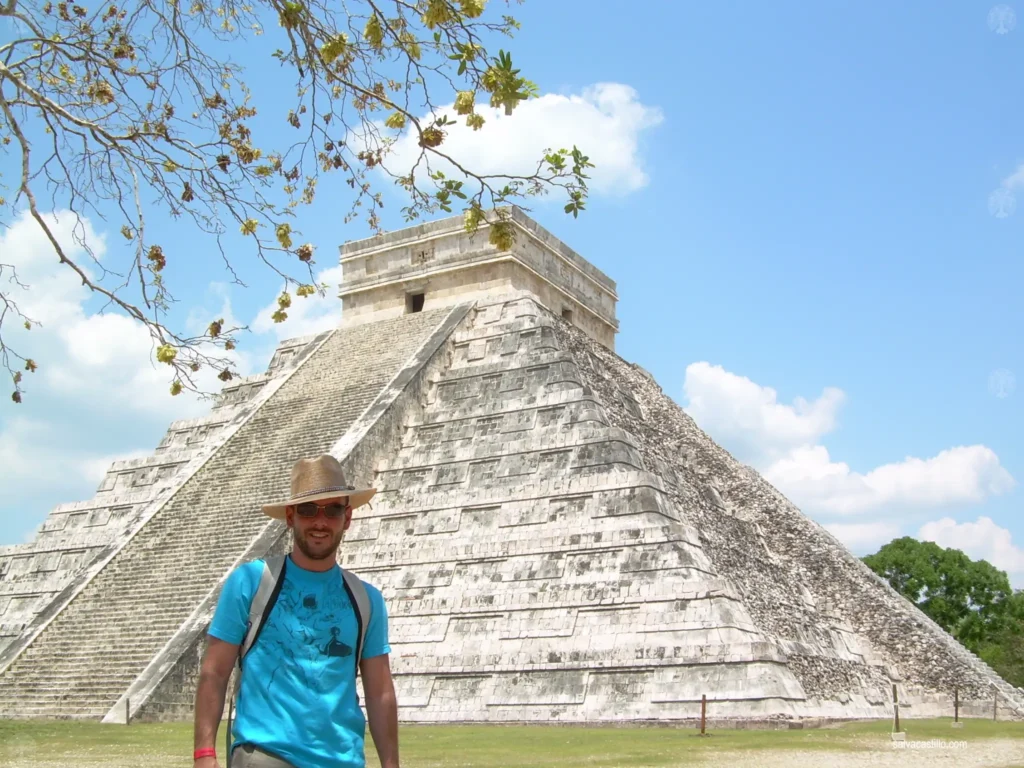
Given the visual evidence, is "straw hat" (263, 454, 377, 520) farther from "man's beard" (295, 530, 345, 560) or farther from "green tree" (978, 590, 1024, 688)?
"green tree" (978, 590, 1024, 688)

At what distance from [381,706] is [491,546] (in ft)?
36.7

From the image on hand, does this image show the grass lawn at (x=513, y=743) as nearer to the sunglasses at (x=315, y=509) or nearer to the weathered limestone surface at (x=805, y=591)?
the weathered limestone surface at (x=805, y=591)

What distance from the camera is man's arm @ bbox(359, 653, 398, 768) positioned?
11.3 ft

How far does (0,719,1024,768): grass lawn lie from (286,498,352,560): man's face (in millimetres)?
5821

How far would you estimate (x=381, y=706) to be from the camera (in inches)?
137

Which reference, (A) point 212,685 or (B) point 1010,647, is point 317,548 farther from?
(B) point 1010,647

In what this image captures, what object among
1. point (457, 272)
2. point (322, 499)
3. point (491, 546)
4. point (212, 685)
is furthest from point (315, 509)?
point (457, 272)

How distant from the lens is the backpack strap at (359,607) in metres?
3.44

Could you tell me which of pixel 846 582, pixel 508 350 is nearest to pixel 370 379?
pixel 508 350

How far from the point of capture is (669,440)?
64.0ft

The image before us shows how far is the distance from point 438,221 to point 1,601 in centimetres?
968

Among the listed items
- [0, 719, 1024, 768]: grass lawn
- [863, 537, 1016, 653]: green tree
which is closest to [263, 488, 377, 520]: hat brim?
[0, 719, 1024, 768]: grass lawn

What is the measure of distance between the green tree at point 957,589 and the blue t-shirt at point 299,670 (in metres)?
35.6

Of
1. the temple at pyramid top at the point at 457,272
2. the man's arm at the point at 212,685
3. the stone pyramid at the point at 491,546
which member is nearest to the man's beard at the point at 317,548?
the man's arm at the point at 212,685
